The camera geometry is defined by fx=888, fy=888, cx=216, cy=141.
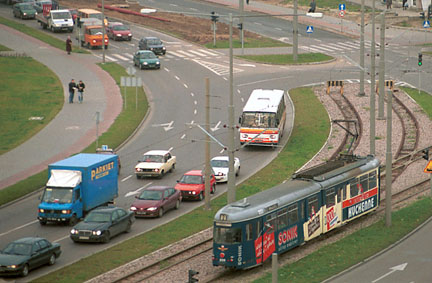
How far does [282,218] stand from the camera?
3719cm

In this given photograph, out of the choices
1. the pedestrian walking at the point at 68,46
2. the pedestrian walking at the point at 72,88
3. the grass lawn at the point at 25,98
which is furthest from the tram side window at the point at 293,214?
the pedestrian walking at the point at 68,46

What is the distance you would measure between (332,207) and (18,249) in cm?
1433

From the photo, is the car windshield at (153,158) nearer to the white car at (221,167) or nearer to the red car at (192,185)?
the white car at (221,167)

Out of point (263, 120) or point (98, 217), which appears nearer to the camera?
point (98, 217)

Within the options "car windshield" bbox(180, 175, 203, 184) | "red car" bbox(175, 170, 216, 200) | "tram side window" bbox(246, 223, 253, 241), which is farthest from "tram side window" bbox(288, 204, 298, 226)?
"car windshield" bbox(180, 175, 203, 184)

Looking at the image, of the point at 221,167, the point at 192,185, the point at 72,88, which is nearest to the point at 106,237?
the point at 192,185

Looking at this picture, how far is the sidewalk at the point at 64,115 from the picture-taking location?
56.2m

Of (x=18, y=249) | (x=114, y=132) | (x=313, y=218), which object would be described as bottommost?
(x=18, y=249)

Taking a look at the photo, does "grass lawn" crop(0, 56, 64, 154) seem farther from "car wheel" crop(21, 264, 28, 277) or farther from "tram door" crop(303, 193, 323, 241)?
"tram door" crop(303, 193, 323, 241)

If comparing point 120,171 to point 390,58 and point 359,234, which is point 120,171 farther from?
point 390,58

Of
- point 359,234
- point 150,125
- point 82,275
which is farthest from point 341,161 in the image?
point 150,125

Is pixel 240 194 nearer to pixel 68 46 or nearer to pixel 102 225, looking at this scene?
pixel 102 225

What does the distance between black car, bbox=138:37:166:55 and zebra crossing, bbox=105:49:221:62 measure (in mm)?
889

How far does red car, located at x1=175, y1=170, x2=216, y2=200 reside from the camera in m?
48.9
